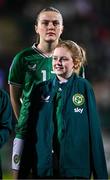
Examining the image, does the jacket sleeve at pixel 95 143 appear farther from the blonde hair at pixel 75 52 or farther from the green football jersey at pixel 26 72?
the green football jersey at pixel 26 72

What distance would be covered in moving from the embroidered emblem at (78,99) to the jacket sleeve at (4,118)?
34 cm

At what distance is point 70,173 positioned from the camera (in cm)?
220

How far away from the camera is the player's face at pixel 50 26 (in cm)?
237

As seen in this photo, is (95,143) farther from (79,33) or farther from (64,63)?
(79,33)

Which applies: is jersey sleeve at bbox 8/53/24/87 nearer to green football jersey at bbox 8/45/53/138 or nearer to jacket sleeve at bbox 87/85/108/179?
green football jersey at bbox 8/45/53/138

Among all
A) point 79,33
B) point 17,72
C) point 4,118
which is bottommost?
point 4,118

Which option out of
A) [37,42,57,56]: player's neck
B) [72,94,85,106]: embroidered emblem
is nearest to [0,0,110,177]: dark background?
[37,42,57,56]: player's neck

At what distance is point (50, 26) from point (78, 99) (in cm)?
42

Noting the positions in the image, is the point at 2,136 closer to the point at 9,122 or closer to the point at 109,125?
the point at 9,122

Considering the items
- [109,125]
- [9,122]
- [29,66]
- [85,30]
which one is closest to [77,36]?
[85,30]

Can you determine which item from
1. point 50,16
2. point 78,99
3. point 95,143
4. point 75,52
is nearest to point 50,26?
point 50,16

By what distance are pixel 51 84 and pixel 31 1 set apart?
0.82 metres

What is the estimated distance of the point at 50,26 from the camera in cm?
237

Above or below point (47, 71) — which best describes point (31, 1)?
above
